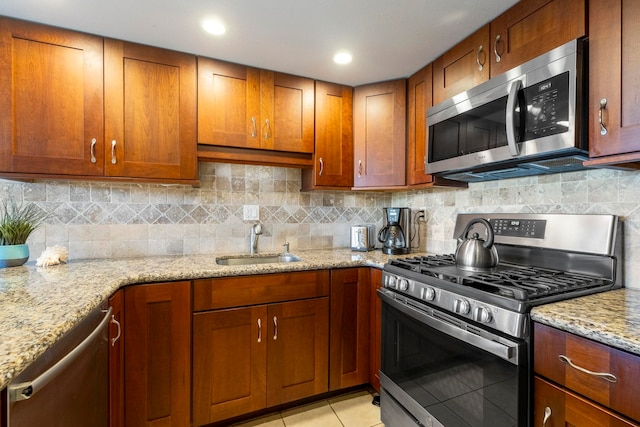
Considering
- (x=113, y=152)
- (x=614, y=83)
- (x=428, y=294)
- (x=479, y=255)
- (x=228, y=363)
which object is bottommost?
(x=228, y=363)

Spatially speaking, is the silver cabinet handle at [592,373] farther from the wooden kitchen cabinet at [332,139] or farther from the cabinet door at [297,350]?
the wooden kitchen cabinet at [332,139]

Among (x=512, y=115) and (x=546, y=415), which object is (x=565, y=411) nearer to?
(x=546, y=415)

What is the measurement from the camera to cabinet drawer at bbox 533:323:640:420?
781 mm

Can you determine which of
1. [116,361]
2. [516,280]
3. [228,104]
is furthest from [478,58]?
[116,361]

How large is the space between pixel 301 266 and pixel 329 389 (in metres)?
0.82

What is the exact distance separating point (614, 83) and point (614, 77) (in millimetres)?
22

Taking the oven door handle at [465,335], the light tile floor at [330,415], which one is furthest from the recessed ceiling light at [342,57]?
the light tile floor at [330,415]

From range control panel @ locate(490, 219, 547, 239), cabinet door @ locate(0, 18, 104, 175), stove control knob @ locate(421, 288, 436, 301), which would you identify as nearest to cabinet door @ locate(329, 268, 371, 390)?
stove control knob @ locate(421, 288, 436, 301)

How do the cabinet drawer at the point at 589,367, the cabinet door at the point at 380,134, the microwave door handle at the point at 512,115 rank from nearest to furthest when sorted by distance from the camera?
the cabinet drawer at the point at 589,367
the microwave door handle at the point at 512,115
the cabinet door at the point at 380,134

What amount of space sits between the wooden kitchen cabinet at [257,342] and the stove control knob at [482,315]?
922 millimetres

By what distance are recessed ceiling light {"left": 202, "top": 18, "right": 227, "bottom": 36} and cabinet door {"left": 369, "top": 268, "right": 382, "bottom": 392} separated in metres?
1.65

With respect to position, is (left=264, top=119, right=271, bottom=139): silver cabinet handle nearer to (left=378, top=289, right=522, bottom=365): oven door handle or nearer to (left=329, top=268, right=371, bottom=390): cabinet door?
(left=329, top=268, right=371, bottom=390): cabinet door

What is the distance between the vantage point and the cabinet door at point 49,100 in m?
1.54

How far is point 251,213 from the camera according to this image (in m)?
2.32
